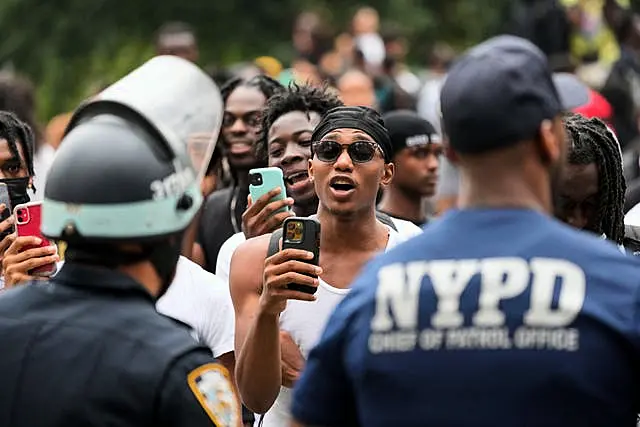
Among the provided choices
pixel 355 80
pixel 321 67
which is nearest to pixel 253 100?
pixel 355 80

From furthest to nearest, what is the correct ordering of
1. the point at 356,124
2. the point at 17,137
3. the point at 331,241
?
the point at 17,137 < the point at 356,124 < the point at 331,241

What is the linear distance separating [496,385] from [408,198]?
6.36 meters

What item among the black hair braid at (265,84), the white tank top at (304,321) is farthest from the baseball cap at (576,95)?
the white tank top at (304,321)

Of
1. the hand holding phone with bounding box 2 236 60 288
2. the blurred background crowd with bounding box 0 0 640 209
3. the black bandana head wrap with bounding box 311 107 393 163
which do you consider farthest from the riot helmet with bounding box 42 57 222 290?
the blurred background crowd with bounding box 0 0 640 209

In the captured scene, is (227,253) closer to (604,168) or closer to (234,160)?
(234,160)

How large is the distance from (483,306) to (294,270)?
2291 mm

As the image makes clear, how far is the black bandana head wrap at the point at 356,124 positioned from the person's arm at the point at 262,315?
2.18 feet

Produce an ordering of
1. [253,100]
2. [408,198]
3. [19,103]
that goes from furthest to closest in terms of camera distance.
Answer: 1. [19,103]
2. [408,198]
3. [253,100]

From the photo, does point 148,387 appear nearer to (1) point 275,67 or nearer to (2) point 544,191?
(2) point 544,191

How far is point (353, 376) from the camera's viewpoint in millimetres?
4180

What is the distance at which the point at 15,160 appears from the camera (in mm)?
7512

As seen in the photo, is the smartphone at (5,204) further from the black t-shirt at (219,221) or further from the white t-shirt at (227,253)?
the black t-shirt at (219,221)

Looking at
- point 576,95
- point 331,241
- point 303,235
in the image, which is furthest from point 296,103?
point 576,95

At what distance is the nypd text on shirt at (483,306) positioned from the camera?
3996 mm
